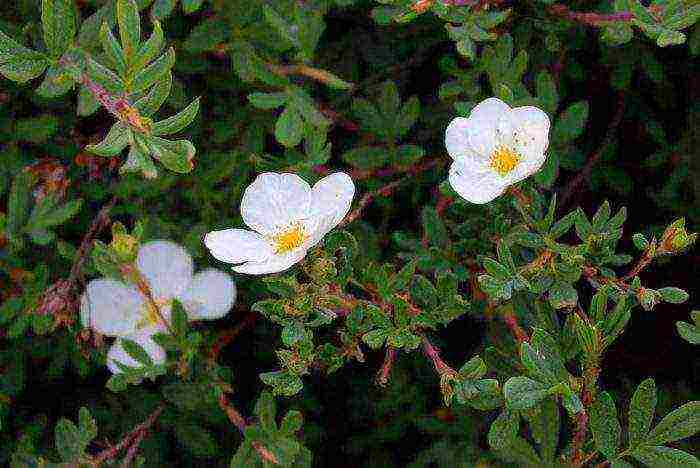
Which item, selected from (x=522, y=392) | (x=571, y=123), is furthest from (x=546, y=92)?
(x=522, y=392)

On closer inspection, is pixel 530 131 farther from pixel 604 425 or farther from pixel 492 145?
pixel 604 425

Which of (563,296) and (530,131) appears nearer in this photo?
(563,296)

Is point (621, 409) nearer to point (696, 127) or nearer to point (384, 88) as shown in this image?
point (696, 127)

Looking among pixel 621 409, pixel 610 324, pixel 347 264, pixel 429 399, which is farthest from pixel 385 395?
pixel 610 324

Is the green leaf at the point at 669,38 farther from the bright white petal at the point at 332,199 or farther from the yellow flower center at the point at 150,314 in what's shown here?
the yellow flower center at the point at 150,314

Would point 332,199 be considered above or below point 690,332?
above

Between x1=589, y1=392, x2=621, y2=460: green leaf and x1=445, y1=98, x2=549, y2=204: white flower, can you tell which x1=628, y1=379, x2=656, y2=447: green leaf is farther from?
x1=445, y1=98, x2=549, y2=204: white flower

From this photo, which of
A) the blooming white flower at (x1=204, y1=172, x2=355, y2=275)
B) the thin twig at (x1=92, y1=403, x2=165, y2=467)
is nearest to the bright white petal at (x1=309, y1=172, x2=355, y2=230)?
the blooming white flower at (x1=204, y1=172, x2=355, y2=275)
